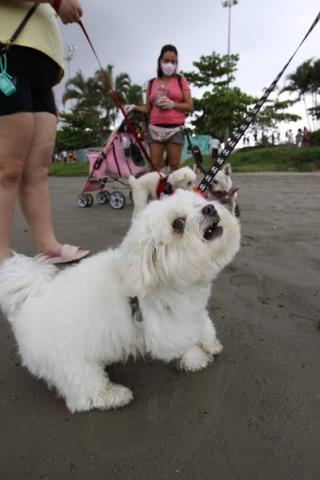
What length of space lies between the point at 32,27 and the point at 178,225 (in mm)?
1472

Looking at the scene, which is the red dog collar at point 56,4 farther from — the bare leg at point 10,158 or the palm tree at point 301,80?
the palm tree at point 301,80

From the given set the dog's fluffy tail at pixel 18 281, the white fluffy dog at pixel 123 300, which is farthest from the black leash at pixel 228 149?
the dog's fluffy tail at pixel 18 281

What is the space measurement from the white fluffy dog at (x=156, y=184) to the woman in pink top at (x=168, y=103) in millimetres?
339

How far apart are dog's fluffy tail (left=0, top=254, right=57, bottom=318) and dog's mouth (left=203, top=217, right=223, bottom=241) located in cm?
71

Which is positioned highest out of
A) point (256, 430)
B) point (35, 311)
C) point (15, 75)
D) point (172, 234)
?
point (15, 75)

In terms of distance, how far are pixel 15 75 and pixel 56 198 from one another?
5.68m

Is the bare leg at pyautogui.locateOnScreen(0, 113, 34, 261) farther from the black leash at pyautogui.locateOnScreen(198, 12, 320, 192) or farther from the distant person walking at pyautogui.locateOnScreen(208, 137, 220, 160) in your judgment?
the distant person walking at pyautogui.locateOnScreen(208, 137, 220, 160)

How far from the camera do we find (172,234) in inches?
51.3

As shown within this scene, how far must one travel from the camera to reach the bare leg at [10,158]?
1.97 meters

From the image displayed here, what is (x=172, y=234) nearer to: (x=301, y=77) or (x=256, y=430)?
(x=256, y=430)

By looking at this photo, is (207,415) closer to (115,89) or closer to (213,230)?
(213,230)

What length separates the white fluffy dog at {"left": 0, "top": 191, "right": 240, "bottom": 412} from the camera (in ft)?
4.23

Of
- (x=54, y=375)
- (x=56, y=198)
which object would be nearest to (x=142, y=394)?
(x=54, y=375)

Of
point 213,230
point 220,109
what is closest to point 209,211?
point 213,230
